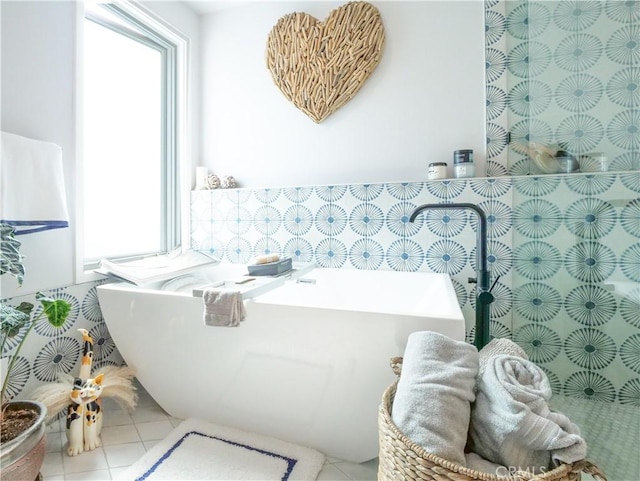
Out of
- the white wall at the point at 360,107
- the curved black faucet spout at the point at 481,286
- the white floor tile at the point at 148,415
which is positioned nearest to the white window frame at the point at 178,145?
the white wall at the point at 360,107

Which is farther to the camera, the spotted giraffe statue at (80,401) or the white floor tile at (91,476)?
the spotted giraffe statue at (80,401)

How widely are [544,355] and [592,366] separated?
0.21 meters

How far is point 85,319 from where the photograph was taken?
181 centimetres

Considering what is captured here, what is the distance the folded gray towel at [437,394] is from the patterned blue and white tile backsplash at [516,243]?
1.96 ft

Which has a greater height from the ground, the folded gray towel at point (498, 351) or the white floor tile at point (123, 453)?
the folded gray towel at point (498, 351)

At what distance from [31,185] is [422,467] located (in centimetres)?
183

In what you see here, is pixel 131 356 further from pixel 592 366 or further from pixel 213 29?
pixel 213 29

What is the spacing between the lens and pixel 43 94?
1.61m

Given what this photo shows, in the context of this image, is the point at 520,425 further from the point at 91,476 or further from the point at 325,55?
the point at 325,55

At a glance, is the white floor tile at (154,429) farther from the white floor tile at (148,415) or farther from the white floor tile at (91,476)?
the white floor tile at (91,476)

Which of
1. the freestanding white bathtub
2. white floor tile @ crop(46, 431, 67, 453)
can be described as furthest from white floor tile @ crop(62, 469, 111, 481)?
the freestanding white bathtub

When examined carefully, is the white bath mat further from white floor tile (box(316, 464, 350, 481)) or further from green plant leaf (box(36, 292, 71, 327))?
green plant leaf (box(36, 292, 71, 327))

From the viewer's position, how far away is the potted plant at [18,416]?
1106 mm

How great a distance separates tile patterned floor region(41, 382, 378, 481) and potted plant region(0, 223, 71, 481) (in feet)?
0.48
